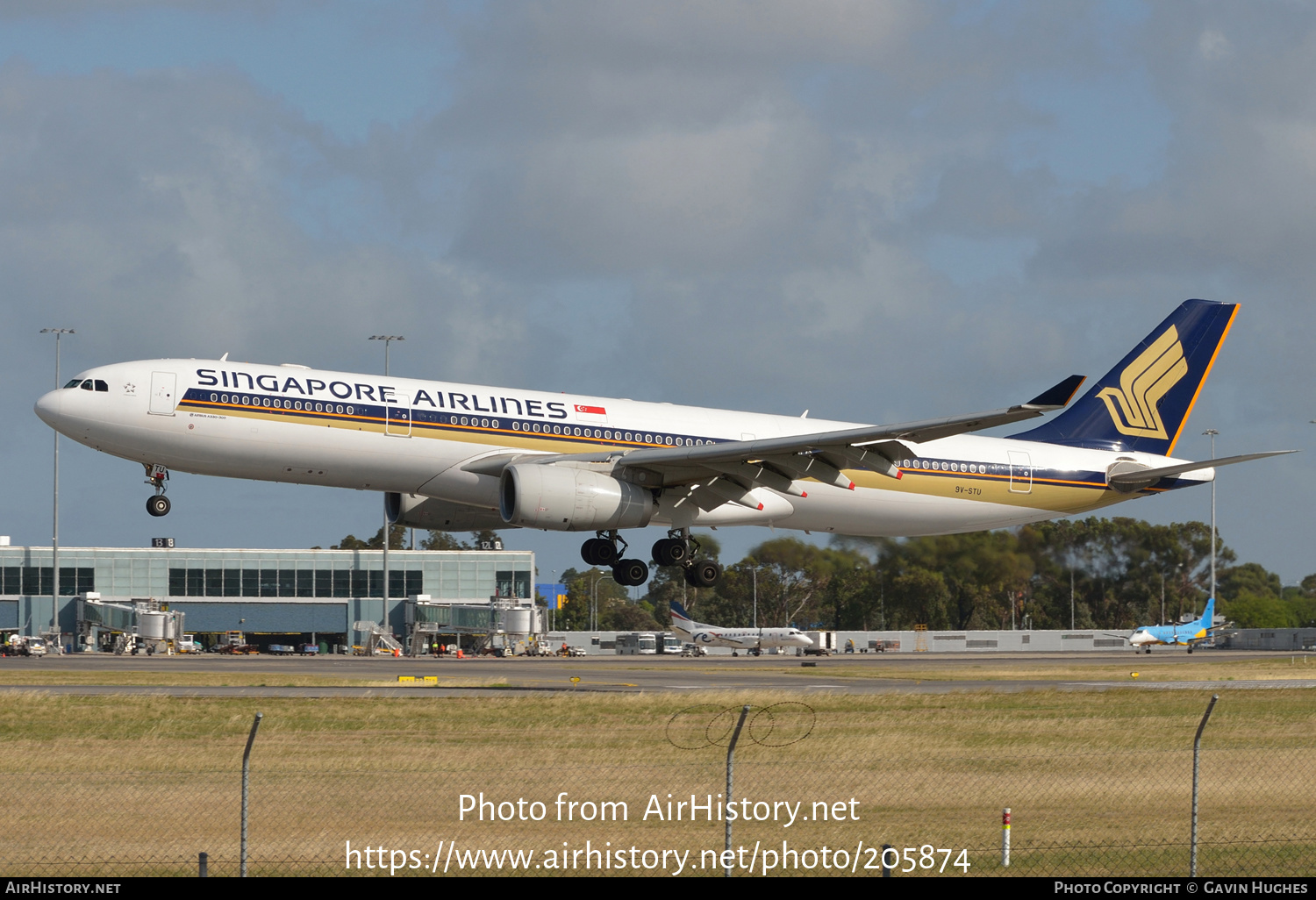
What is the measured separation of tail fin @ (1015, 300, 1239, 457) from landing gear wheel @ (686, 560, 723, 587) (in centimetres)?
1092

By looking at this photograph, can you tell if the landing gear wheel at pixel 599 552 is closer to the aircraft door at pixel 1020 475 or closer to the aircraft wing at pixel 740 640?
the aircraft door at pixel 1020 475

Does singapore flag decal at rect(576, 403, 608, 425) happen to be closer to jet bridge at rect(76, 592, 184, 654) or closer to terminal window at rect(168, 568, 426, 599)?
jet bridge at rect(76, 592, 184, 654)

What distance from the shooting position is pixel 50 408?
3503 centimetres

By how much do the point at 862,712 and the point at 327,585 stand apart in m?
92.5

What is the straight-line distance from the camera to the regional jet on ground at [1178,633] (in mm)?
100750

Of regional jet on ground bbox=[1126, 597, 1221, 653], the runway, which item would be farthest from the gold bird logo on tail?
regional jet on ground bbox=[1126, 597, 1221, 653]

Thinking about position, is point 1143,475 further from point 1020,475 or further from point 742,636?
point 742,636

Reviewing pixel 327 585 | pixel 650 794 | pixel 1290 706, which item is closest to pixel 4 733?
pixel 650 794

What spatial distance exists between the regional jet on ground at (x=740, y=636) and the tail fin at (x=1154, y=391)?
60.2m

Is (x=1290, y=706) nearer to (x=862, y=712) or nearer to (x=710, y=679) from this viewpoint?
(x=862, y=712)

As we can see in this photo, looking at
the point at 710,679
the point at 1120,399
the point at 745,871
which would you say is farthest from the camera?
the point at 710,679

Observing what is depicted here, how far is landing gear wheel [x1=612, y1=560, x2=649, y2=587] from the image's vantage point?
41.8 metres

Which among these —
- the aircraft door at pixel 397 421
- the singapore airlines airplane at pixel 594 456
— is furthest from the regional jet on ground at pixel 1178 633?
the aircraft door at pixel 397 421
